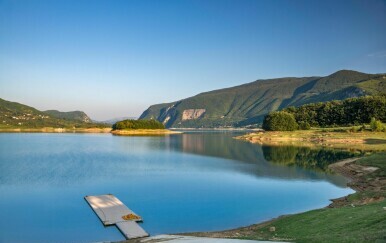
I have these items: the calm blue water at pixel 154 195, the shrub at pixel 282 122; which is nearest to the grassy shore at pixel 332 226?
the calm blue water at pixel 154 195

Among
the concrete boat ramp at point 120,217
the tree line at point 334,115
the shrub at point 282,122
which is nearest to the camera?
the concrete boat ramp at point 120,217

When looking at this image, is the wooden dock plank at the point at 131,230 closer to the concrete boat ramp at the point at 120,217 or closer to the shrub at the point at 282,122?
the concrete boat ramp at the point at 120,217

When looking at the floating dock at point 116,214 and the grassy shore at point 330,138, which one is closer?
the floating dock at point 116,214

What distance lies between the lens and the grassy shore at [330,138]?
106438 millimetres

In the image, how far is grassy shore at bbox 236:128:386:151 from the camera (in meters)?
106

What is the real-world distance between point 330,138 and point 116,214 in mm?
105951

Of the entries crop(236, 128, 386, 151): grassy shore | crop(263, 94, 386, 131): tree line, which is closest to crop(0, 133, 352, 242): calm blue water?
crop(236, 128, 386, 151): grassy shore

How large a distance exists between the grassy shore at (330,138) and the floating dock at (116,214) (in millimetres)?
84879

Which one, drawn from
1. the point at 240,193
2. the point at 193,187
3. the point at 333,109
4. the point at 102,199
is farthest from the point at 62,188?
the point at 333,109

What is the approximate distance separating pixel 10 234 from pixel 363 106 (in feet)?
491

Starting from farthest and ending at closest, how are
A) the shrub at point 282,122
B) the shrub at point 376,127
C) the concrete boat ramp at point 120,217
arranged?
1. the shrub at point 282,122
2. the shrub at point 376,127
3. the concrete boat ramp at point 120,217

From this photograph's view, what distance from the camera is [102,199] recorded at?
32.4 metres

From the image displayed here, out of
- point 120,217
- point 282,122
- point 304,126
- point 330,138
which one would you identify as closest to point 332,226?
point 120,217

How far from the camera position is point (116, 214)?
27344 millimetres
